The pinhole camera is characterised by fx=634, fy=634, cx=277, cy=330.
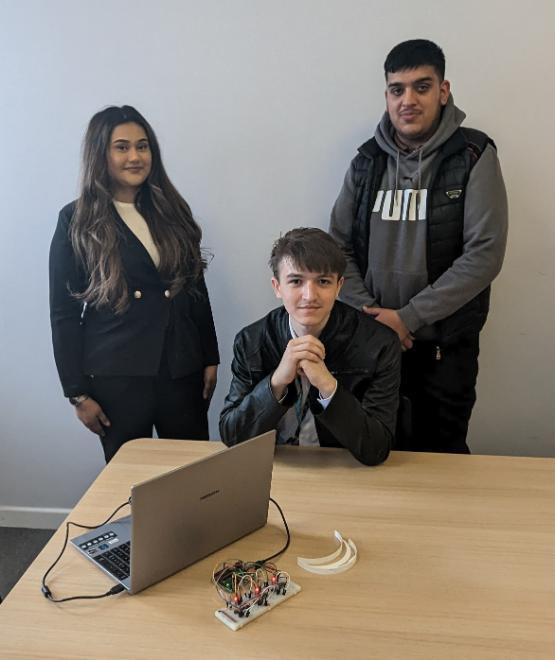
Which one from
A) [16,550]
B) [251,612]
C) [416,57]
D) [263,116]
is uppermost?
[416,57]

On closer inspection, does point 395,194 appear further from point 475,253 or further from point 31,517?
point 31,517

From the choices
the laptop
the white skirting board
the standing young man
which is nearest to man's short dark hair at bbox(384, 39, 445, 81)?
the standing young man

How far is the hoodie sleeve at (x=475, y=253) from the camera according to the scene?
6.24 feet

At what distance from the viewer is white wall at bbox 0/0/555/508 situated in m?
2.10

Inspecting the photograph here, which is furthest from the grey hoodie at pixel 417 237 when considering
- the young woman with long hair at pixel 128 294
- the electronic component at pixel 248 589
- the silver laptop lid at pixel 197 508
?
the electronic component at pixel 248 589

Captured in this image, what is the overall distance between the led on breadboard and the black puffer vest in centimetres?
119

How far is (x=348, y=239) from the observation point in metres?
2.11

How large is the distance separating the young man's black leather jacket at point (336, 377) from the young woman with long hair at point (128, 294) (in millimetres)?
422

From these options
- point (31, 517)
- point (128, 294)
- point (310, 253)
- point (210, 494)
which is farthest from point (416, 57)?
point (31, 517)

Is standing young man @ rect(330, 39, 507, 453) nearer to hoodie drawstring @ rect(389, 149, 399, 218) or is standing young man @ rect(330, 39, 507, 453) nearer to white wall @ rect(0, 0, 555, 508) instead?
hoodie drawstring @ rect(389, 149, 399, 218)

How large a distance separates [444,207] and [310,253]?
22.4 inches

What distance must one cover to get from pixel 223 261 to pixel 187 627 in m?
1.55

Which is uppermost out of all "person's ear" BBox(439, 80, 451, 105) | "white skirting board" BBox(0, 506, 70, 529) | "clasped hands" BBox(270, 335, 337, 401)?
"person's ear" BBox(439, 80, 451, 105)

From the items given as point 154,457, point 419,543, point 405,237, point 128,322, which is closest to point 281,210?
point 405,237
